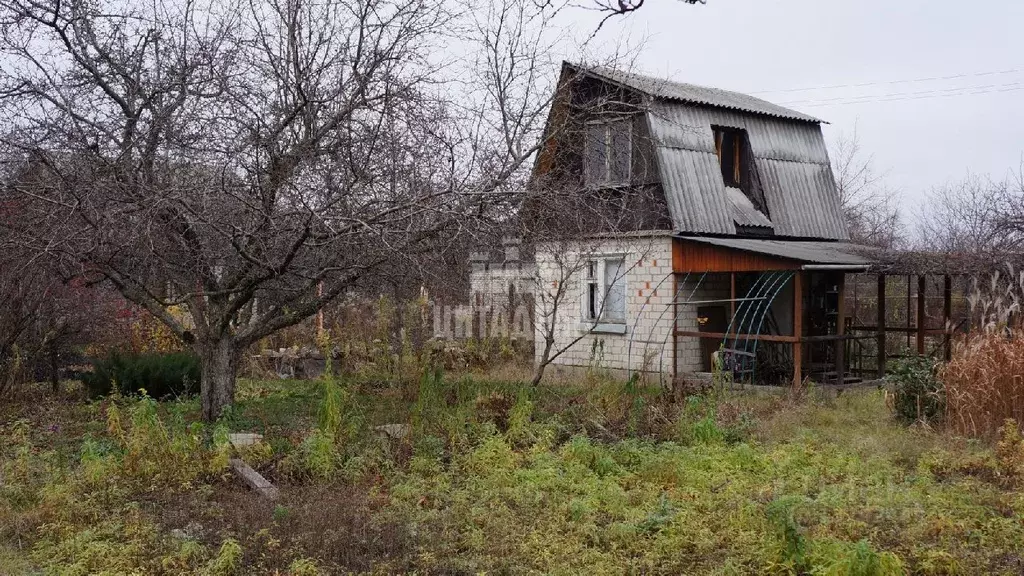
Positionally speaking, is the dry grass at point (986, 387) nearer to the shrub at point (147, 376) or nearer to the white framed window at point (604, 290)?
the white framed window at point (604, 290)

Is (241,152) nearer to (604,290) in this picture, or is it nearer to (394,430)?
(394,430)

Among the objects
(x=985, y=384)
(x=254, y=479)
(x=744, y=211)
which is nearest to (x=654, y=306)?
(x=744, y=211)

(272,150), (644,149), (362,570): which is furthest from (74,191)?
(644,149)

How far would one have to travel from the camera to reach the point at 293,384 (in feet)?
49.4

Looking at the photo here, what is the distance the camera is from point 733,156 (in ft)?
57.2

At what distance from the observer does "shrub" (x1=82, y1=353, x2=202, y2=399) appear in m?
12.8

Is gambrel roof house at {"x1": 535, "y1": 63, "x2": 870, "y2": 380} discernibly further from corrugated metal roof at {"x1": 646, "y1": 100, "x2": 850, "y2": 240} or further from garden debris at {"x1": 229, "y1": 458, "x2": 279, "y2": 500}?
garden debris at {"x1": 229, "y1": 458, "x2": 279, "y2": 500}

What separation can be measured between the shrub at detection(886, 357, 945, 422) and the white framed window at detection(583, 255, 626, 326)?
6.89 m

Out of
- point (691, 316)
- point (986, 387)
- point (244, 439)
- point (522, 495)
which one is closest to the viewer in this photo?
point (522, 495)

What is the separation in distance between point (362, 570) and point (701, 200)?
465 inches

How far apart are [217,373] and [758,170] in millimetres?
11036

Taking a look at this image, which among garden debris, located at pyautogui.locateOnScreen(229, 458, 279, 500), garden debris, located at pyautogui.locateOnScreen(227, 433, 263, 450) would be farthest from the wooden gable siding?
garden debris, located at pyautogui.locateOnScreen(229, 458, 279, 500)

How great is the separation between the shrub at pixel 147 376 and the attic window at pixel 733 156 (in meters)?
10.2

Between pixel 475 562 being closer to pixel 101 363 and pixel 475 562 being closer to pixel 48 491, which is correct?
pixel 48 491
